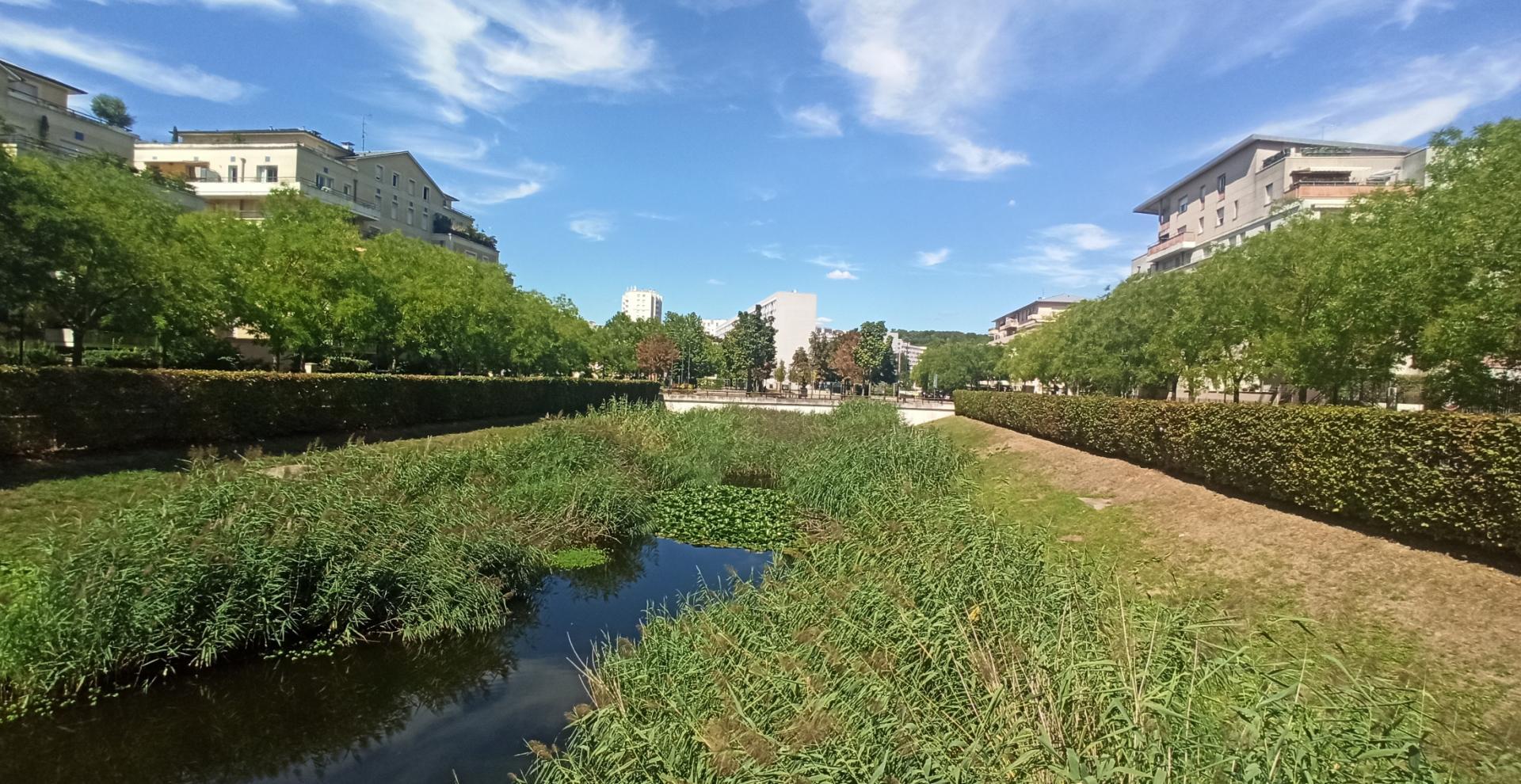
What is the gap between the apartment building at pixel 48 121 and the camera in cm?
3012

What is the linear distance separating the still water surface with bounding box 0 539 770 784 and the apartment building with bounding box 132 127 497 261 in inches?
1407

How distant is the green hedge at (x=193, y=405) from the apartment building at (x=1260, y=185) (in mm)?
34067

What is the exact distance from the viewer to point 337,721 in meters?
6.89

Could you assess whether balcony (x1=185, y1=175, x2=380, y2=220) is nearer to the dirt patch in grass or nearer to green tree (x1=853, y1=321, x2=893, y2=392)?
the dirt patch in grass

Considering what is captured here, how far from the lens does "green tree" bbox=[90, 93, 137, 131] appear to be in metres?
44.8

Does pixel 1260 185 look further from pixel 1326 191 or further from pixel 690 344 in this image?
pixel 690 344

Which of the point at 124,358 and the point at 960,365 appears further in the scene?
the point at 960,365

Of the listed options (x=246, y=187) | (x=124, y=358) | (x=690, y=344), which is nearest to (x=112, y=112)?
(x=246, y=187)

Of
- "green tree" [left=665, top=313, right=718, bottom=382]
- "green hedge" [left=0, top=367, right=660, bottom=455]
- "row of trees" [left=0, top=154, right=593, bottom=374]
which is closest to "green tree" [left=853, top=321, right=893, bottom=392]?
"green tree" [left=665, top=313, right=718, bottom=382]

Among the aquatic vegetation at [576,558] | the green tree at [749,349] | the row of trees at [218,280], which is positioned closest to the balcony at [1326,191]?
the aquatic vegetation at [576,558]

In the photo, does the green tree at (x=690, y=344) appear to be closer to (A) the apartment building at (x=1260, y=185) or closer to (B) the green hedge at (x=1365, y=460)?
(A) the apartment building at (x=1260, y=185)

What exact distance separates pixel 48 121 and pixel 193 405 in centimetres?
3024

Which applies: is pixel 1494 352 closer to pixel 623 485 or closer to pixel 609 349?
pixel 623 485

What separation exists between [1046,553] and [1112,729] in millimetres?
4525
